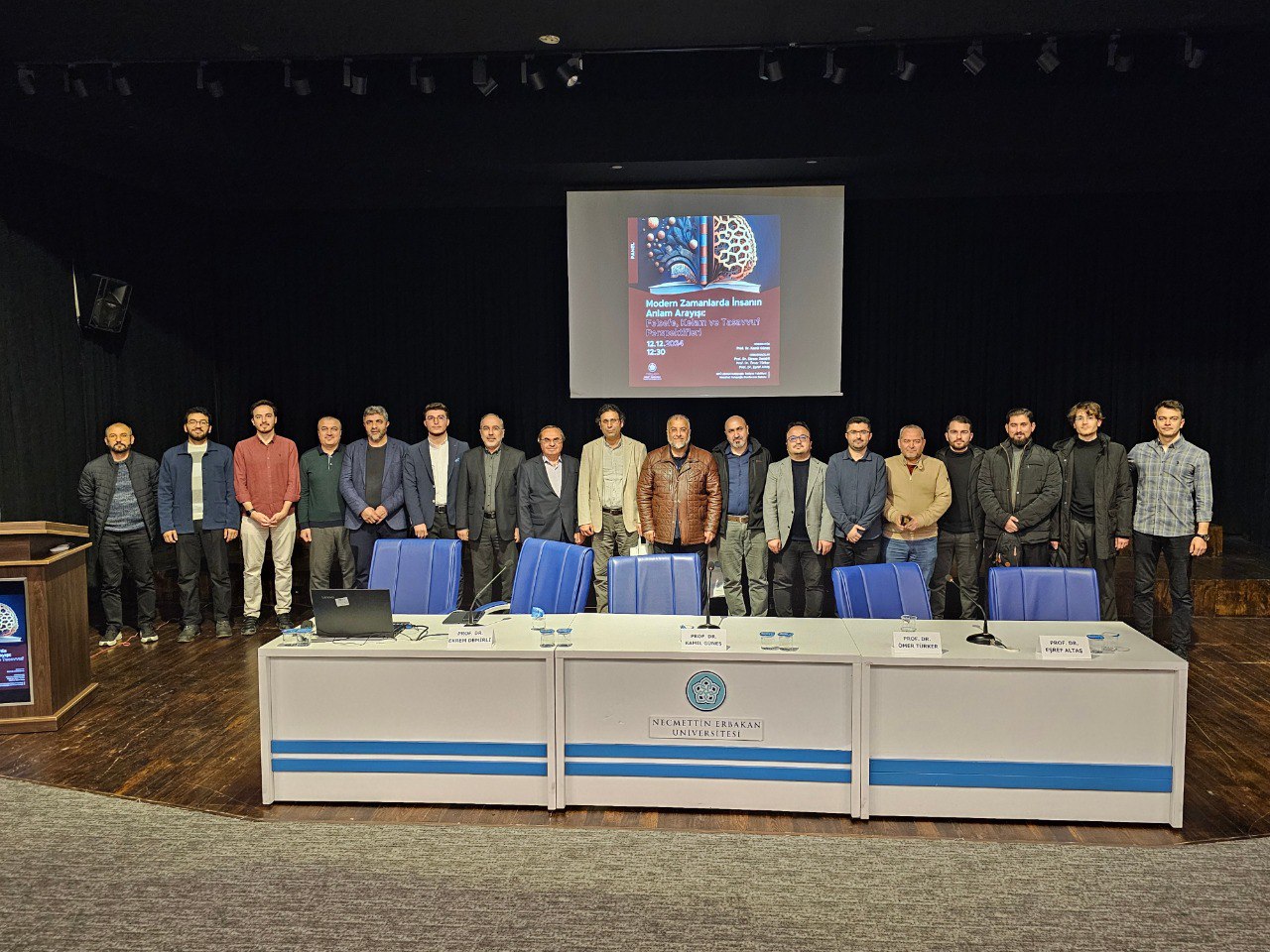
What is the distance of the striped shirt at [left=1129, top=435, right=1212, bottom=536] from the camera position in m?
5.86

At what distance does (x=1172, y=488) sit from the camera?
233 inches

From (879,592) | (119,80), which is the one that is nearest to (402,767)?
(879,592)

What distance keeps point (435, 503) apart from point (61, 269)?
128 inches

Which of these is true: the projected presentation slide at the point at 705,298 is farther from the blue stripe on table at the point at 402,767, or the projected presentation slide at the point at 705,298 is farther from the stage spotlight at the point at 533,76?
the blue stripe on table at the point at 402,767

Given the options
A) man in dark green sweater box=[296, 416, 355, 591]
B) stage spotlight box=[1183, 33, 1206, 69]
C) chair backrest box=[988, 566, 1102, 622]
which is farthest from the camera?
man in dark green sweater box=[296, 416, 355, 591]

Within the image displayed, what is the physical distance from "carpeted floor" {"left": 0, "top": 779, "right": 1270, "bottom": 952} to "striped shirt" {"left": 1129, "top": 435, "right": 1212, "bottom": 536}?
2830 millimetres

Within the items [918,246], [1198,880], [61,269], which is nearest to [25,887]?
[1198,880]

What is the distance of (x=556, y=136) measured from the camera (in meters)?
6.87

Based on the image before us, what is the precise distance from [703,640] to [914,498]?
2.81 meters

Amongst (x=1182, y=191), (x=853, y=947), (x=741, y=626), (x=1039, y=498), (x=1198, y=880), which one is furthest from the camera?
(x=1182, y=191)

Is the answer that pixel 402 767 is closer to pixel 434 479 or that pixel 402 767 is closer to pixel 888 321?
pixel 434 479

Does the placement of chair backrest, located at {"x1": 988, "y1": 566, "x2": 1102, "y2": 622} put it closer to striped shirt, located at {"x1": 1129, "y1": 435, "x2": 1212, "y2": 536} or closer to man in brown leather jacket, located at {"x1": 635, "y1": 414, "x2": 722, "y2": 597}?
striped shirt, located at {"x1": 1129, "y1": 435, "x2": 1212, "y2": 536}

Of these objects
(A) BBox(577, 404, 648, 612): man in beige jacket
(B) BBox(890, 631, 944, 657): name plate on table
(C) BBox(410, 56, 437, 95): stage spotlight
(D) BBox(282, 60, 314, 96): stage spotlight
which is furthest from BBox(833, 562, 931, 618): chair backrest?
(D) BBox(282, 60, 314, 96): stage spotlight

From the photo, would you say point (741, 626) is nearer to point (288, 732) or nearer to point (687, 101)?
point (288, 732)
